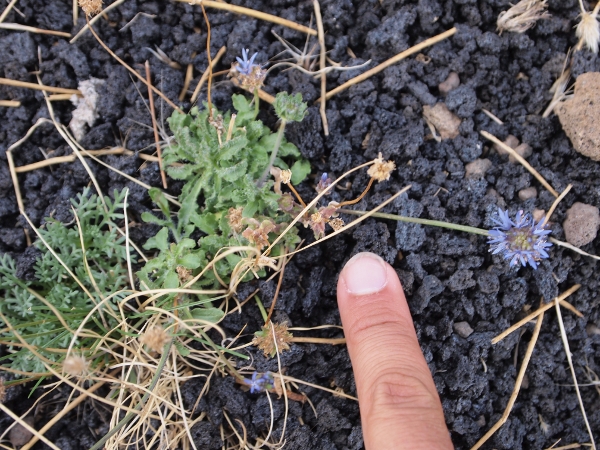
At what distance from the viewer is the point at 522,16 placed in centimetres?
266

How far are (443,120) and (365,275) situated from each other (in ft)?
3.06

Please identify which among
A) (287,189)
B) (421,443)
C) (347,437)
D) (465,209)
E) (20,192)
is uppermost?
(20,192)

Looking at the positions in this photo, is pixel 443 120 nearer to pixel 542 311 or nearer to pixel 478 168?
pixel 478 168

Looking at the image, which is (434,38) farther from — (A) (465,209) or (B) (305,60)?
(A) (465,209)

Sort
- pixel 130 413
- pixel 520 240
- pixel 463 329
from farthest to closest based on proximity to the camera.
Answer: pixel 463 329 → pixel 520 240 → pixel 130 413

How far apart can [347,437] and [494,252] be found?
1.03 meters

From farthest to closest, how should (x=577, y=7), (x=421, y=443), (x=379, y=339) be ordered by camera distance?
(x=577, y=7), (x=379, y=339), (x=421, y=443)

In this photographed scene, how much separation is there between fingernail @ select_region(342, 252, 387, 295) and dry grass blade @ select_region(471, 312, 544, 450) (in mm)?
830

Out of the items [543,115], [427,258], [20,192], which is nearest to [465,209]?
[427,258]

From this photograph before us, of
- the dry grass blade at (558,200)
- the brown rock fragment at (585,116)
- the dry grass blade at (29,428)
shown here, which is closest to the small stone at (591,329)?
the dry grass blade at (558,200)

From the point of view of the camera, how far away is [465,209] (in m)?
2.63

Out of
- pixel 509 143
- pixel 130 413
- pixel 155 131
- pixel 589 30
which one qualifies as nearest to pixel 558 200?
pixel 509 143

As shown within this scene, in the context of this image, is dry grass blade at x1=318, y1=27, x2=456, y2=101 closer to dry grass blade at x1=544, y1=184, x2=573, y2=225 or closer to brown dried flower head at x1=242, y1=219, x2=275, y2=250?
brown dried flower head at x1=242, y1=219, x2=275, y2=250

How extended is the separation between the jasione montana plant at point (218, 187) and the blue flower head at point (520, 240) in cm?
89
